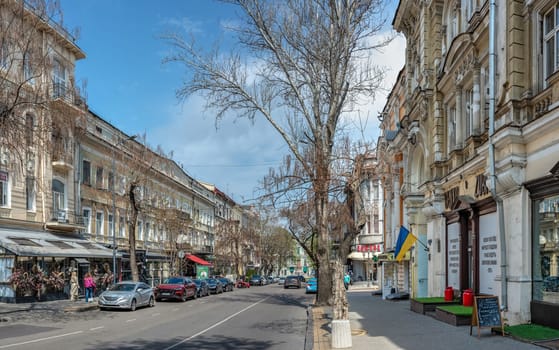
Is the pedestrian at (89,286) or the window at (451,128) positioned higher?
the window at (451,128)

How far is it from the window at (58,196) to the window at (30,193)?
177 cm

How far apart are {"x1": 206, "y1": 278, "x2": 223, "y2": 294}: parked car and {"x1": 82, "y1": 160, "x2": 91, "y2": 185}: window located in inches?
487

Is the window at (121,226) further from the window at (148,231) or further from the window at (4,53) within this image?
the window at (4,53)

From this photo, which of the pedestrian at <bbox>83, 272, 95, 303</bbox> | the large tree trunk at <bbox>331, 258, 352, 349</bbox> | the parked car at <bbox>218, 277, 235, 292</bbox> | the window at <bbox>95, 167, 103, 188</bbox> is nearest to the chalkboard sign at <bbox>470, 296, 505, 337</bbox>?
the large tree trunk at <bbox>331, 258, 352, 349</bbox>

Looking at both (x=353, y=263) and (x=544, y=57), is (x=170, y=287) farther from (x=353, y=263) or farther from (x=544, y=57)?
(x=353, y=263)

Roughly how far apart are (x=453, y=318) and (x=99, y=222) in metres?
29.6

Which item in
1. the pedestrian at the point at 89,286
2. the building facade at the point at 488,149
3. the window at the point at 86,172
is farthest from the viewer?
the window at the point at 86,172

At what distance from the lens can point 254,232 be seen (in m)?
78.6

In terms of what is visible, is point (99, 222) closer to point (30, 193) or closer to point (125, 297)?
point (30, 193)

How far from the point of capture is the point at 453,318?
14766 millimetres

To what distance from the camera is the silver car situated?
25156mm

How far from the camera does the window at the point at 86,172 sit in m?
36.4

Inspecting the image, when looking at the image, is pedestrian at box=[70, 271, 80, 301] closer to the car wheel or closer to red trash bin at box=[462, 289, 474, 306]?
the car wheel

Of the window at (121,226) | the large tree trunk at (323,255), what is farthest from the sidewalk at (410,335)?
the window at (121,226)
